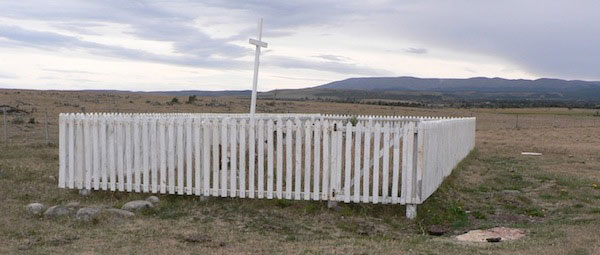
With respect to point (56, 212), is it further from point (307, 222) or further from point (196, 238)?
point (307, 222)

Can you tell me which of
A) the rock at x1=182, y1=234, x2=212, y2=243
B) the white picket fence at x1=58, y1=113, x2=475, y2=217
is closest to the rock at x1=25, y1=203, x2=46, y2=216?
the white picket fence at x1=58, y1=113, x2=475, y2=217

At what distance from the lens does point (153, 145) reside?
9922mm

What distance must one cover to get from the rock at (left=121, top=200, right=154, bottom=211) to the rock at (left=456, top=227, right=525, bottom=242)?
423 centimetres

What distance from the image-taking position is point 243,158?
9.29m

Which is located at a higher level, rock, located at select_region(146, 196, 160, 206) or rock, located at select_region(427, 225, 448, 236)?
rock, located at select_region(146, 196, 160, 206)

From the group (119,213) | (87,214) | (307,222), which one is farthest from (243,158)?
(87,214)

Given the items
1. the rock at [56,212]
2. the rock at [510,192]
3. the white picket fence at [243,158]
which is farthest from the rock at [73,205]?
the rock at [510,192]

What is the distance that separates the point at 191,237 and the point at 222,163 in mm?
2132

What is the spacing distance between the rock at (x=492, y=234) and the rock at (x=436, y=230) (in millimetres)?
271

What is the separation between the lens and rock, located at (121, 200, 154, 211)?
8894mm

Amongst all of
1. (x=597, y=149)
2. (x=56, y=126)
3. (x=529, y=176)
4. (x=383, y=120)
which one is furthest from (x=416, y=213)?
(x=56, y=126)

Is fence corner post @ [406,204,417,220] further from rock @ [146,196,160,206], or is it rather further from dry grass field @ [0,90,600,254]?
rock @ [146,196,160,206]

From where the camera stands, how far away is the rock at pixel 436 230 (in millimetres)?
8264

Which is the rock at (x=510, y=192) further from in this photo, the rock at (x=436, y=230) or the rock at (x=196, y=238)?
the rock at (x=196, y=238)
